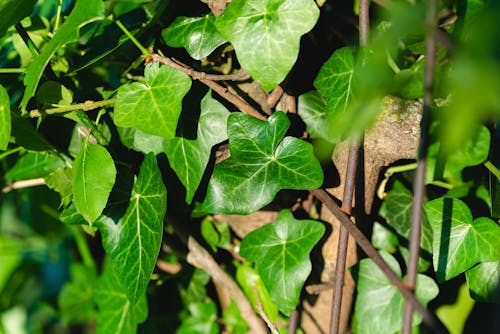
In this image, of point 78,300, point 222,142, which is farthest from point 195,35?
point 78,300

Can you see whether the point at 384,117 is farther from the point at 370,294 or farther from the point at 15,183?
the point at 15,183

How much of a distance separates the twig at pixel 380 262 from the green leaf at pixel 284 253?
0.27 ft

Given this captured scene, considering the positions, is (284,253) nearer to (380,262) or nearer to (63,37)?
(380,262)

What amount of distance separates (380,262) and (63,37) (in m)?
0.50

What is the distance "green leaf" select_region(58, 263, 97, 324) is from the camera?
1.30m

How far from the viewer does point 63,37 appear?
687mm

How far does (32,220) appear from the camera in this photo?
1436 mm

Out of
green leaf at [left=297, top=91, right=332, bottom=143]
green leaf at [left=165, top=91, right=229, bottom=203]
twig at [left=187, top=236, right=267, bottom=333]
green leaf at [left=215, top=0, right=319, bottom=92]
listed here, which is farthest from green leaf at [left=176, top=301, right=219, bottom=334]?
green leaf at [left=215, top=0, right=319, bottom=92]

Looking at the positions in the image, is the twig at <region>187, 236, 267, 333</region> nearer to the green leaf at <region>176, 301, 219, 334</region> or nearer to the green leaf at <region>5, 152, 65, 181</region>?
the green leaf at <region>176, 301, 219, 334</region>

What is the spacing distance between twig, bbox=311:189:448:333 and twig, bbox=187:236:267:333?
31 cm

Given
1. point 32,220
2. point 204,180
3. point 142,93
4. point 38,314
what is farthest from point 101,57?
point 38,314

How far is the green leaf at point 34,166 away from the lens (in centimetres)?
94

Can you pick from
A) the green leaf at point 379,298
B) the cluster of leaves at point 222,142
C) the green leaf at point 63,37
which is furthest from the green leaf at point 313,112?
the green leaf at point 63,37

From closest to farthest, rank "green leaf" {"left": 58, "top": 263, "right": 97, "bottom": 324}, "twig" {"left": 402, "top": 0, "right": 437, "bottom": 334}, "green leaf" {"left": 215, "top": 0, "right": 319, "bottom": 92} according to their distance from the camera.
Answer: "twig" {"left": 402, "top": 0, "right": 437, "bottom": 334} → "green leaf" {"left": 215, "top": 0, "right": 319, "bottom": 92} → "green leaf" {"left": 58, "top": 263, "right": 97, "bottom": 324}
